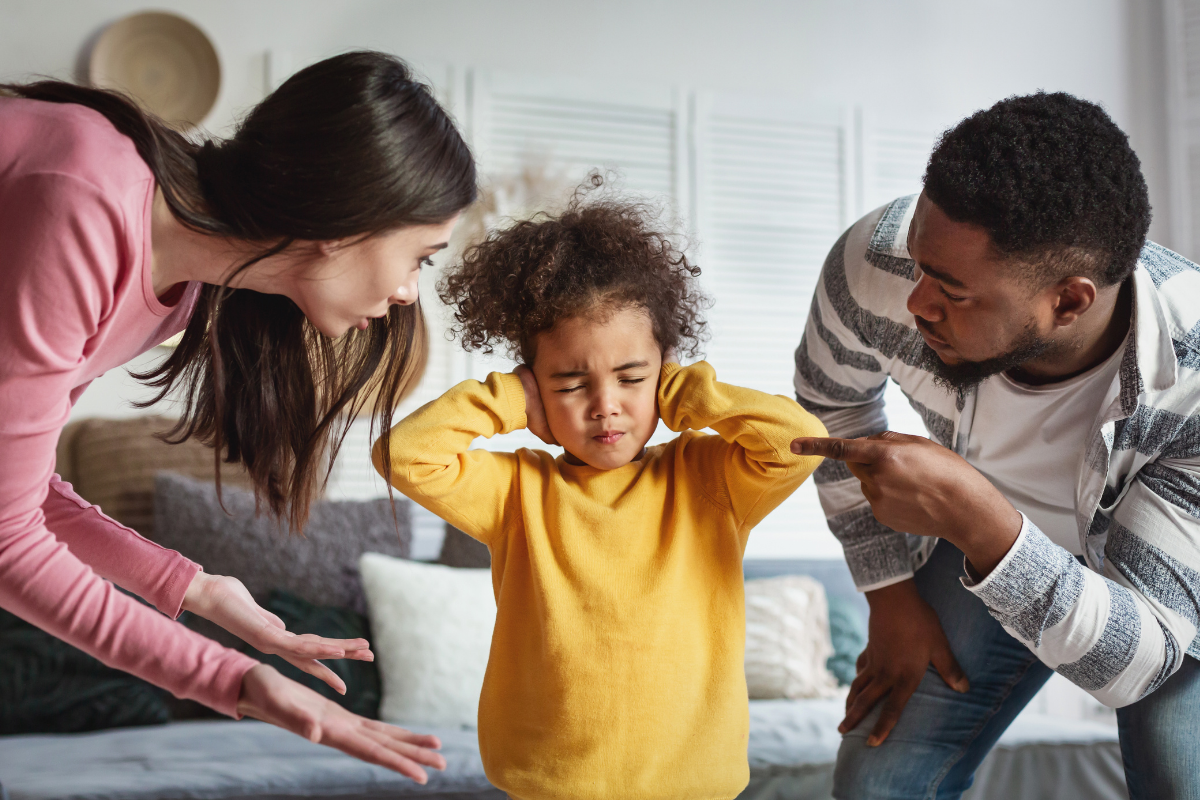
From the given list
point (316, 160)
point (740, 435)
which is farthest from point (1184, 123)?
point (316, 160)

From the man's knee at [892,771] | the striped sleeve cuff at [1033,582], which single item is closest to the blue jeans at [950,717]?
the man's knee at [892,771]

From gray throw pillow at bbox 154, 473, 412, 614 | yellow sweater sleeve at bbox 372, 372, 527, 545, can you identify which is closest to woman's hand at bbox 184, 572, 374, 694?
yellow sweater sleeve at bbox 372, 372, 527, 545

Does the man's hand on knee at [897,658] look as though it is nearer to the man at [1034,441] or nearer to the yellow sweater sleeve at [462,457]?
the man at [1034,441]

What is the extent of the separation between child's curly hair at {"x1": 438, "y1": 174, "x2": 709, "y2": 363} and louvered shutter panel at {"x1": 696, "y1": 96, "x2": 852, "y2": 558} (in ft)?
6.45

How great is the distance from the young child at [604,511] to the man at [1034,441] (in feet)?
0.56

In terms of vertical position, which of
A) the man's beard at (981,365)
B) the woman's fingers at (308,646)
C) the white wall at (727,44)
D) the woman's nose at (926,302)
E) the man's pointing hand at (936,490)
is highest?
the white wall at (727,44)

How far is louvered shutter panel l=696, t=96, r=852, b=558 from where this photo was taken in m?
3.33

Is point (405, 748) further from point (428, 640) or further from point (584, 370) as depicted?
point (428, 640)

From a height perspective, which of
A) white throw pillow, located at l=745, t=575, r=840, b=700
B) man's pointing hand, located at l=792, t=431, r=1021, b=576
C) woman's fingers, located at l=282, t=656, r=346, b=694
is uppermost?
man's pointing hand, located at l=792, t=431, r=1021, b=576

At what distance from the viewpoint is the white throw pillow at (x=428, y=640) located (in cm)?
227

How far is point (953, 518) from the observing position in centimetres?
119

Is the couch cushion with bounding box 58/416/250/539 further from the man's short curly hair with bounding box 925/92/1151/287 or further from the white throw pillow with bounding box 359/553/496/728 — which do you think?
the man's short curly hair with bounding box 925/92/1151/287

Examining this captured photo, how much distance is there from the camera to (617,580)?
3.93 ft

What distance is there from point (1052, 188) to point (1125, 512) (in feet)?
1.45
